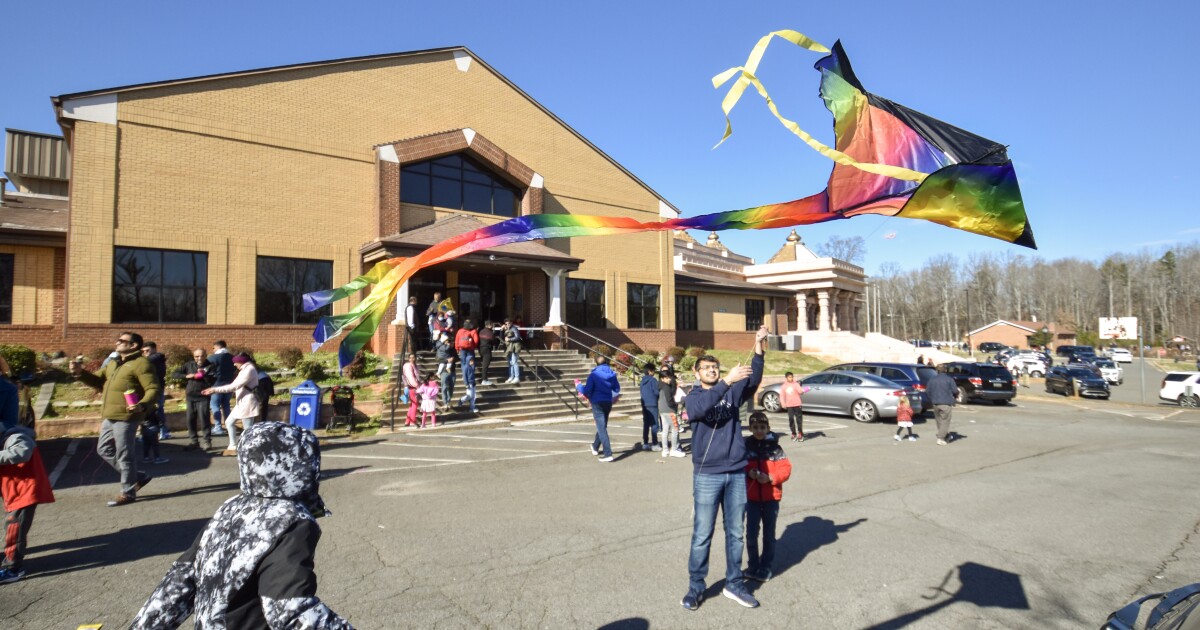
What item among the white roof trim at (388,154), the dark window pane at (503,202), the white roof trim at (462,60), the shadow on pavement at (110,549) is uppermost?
the white roof trim at (462,60)

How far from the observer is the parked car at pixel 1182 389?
2227 centimetres

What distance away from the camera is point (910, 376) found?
18.2 metres

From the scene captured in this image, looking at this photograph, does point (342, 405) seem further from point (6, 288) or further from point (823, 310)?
point (823, 310)

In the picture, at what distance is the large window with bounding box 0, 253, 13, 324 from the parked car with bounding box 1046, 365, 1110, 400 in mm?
37022

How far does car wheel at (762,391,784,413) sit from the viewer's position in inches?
698

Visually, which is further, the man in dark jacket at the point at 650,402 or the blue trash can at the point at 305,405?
the blue trash can at the point at 305,405

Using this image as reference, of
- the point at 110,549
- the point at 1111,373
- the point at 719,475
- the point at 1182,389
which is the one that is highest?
the point at 719,475

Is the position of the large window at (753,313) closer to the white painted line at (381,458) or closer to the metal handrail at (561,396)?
the metal handrail at (561,396)

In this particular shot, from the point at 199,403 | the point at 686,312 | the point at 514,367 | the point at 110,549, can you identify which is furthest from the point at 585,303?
the point at 110,549

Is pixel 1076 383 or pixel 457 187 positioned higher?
pixel 457 187

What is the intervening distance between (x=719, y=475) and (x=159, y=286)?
59.5 feet

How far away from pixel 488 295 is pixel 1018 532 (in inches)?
744

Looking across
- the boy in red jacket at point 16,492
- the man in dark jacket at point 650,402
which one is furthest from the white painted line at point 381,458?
the boy in red jacket at point 16,492

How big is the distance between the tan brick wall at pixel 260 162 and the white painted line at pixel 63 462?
6808 mm
